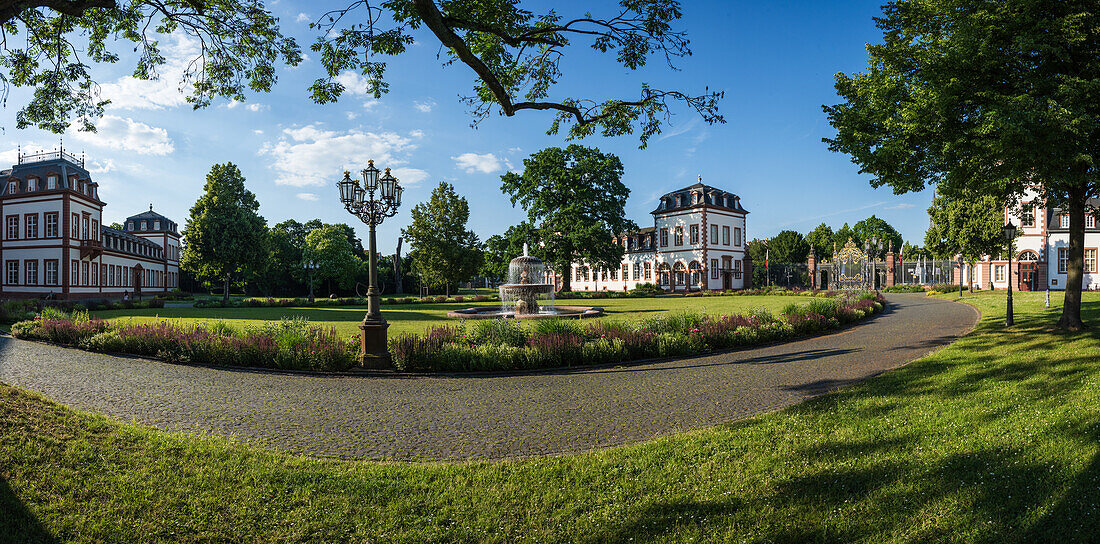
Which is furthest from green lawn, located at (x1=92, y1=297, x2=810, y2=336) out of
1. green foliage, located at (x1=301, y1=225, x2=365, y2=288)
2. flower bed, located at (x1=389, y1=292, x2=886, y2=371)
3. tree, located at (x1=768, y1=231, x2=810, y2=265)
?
tree, located at (x1=768, y1=231, x2=810, y2=265)

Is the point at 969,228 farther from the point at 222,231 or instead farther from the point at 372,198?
the point at 222,231

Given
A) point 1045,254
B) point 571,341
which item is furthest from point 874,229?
point 571,341

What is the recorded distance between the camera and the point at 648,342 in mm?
11719

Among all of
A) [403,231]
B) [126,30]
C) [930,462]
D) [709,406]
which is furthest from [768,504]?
[403,231]

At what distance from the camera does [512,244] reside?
138 feet

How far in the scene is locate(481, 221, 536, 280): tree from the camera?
4162 centimetres

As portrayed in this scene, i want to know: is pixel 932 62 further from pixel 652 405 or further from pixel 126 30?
pixel 126 30

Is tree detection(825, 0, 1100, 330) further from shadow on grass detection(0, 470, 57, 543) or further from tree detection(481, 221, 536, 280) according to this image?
tree detection(481, 221, 536, 280)

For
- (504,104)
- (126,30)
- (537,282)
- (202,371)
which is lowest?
(202,371)

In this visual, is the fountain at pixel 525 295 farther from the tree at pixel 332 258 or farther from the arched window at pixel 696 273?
the tree at pixel 332 258

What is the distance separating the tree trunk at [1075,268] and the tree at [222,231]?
146 ft

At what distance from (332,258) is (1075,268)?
56.0 m

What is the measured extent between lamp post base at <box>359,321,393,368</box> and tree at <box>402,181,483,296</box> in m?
30.4

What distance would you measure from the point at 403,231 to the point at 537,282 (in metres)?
24.0
